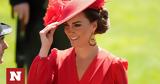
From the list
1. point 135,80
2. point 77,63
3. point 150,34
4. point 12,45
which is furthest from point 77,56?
point 150,34

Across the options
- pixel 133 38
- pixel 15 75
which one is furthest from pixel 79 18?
pixel 133 38

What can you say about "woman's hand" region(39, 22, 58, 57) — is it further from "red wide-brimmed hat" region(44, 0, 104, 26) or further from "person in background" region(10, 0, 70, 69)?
"person in background" region(10, 0, 70, 69)

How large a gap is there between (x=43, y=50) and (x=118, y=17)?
321 inches

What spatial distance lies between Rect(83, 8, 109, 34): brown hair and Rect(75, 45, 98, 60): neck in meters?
0.14

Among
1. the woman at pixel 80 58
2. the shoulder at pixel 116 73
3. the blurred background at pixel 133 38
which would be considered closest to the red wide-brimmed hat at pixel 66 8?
the woman at pixel 80 58

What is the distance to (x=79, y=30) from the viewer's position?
23.3 feet

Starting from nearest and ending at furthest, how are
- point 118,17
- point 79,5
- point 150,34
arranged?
point 79,5 < point 150,34 < point 118,17

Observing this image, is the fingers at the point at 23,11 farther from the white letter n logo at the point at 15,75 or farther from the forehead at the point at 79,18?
the white letter n logo at the point at 15,75

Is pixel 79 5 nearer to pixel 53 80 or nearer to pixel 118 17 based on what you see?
pixel 53 80

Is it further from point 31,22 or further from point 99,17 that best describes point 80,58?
point 31,22

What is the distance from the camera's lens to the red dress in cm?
709

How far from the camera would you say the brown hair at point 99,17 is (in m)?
A: 7.09

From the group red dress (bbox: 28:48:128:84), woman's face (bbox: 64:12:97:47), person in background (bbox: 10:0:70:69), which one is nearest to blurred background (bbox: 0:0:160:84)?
person in background (bbox: 10:0:70:69)

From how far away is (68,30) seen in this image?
710cm
